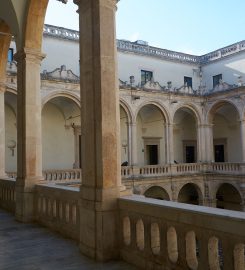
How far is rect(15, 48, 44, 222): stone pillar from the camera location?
6.88m

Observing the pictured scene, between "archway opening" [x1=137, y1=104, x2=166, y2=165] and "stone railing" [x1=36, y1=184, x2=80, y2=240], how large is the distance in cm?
1722

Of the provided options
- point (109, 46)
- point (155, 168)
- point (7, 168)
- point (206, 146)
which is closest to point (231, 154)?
point (206, 146)

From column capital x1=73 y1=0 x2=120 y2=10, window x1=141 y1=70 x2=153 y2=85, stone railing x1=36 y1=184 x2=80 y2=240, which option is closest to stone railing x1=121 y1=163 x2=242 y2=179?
window x1=141 y1=70 x2=153 y2=85

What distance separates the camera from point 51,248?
190 inches

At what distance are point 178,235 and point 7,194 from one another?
6074mm

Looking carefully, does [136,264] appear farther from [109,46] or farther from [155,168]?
[155,168]

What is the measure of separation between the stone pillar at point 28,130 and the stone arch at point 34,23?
17 centimetres

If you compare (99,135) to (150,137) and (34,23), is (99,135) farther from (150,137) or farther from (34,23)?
(150,137)

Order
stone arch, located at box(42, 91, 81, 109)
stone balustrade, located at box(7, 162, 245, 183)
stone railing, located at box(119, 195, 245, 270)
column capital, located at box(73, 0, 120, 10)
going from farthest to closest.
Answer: stone arch, located at box(42, 91, 81, 109) < stone balustrade, located at box(7, 162, 245, 183) < column capital, located at box(73, 0, 120, 10) < stone railing, located at box(119, 195, 245, 270)

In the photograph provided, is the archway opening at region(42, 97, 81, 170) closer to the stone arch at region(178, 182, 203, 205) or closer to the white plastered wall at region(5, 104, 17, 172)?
the white plastered wall at region(5, 104, 17, 172)

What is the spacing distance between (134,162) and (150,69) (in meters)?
7.79

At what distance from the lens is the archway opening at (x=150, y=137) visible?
2372cm

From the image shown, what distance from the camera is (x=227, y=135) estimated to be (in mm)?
24766

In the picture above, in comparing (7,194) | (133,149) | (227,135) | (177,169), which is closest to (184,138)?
(227,135)
